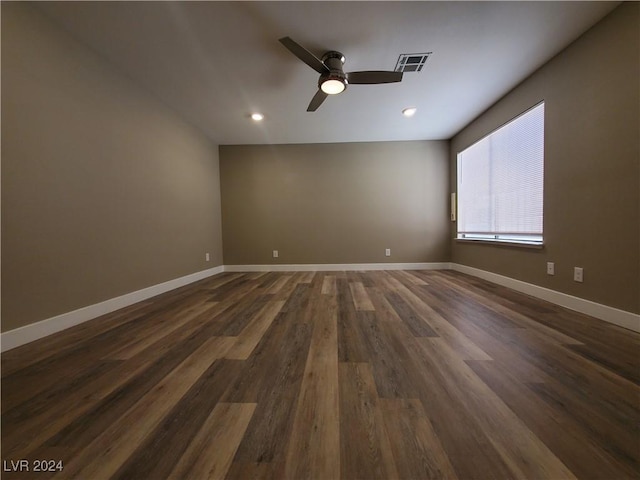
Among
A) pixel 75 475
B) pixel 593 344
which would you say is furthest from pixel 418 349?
pixel 75 475

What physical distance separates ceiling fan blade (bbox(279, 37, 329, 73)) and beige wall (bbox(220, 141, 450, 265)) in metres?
2.25

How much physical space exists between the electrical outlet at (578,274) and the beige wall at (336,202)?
2207mm

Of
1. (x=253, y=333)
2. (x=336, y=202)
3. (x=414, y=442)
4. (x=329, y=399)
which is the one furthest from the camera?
(x=336, y=202)

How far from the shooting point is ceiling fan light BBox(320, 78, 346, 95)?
6.57ft

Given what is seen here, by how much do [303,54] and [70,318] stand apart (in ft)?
9.20

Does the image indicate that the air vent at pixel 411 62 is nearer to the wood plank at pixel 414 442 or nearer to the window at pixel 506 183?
the window at pixel 506 183

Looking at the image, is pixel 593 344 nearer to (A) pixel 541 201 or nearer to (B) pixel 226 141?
(A) pixel 541 201

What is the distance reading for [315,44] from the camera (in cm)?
190

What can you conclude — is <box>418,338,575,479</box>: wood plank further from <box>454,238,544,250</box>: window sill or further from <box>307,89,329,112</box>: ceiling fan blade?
<box>307,89,329,112</box>: ceiling fan blade

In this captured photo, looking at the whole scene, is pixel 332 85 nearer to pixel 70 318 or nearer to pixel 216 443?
pixel 216 443

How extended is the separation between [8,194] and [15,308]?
0.74 meters

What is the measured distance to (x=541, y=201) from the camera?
2.29 m

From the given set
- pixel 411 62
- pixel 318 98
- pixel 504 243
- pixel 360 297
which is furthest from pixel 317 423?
pixel 504 243

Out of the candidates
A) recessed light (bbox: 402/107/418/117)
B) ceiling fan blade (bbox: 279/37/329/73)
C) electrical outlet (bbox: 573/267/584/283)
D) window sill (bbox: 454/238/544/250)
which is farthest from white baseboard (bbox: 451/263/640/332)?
ceiling fan blade (bbox: 279/37/329/73)
